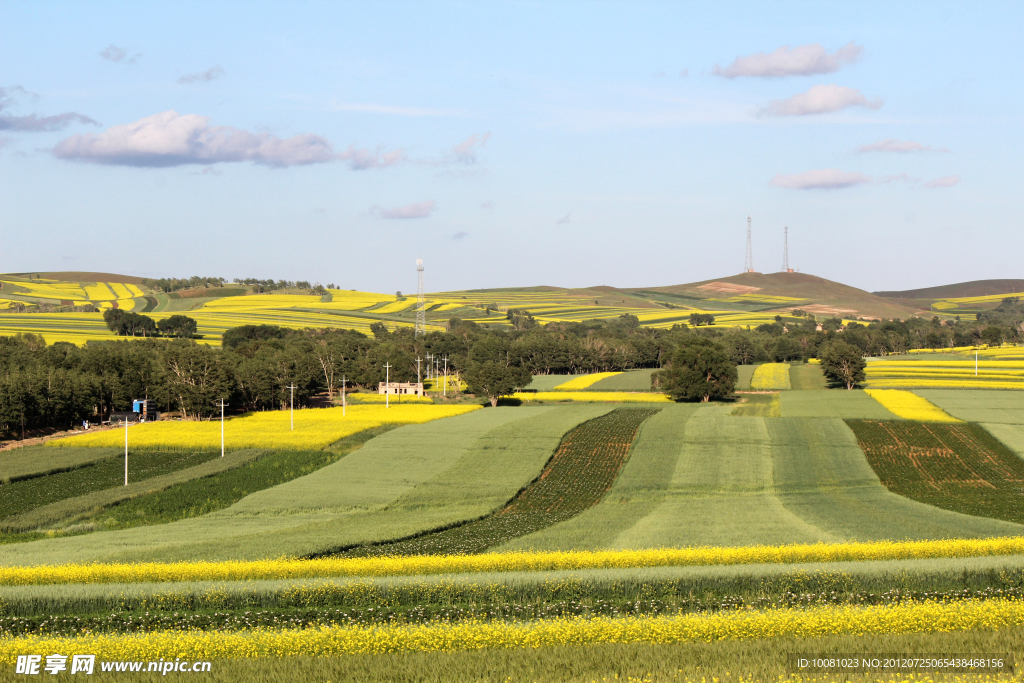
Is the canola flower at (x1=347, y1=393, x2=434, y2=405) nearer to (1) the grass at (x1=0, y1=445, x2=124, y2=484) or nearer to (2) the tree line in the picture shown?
(2) the tree line

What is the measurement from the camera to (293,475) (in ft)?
180

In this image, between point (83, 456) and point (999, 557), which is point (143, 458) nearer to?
point (83, 456)

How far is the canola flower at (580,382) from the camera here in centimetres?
12068

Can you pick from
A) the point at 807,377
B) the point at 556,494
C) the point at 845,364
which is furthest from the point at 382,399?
the point at 556,494

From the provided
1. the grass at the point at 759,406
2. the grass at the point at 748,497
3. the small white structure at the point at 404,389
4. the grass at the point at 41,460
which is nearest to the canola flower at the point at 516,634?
the grass at the point at 748,497

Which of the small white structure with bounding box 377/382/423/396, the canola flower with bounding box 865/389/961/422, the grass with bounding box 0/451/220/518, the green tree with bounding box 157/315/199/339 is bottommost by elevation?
the grass with bounding box 0/451/220/518

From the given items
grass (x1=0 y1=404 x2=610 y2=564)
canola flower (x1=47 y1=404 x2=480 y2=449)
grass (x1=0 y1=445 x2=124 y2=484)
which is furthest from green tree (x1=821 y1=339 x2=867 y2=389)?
grass (x1=0 y1=445 x2=124 y2=484)

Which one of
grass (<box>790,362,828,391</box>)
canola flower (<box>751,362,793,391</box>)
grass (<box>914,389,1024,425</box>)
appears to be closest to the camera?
grass (<box>914,389,1024,425</box>)

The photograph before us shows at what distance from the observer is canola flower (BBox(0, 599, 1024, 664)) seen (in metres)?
19.6

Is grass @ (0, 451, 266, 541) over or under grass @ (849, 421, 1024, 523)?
under

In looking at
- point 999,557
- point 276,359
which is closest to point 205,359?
point 276,359

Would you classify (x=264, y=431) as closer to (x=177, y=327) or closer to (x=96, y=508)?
(x=96, y=508)

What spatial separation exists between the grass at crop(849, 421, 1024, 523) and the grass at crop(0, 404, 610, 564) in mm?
22940

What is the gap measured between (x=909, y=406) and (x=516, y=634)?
71.9m
